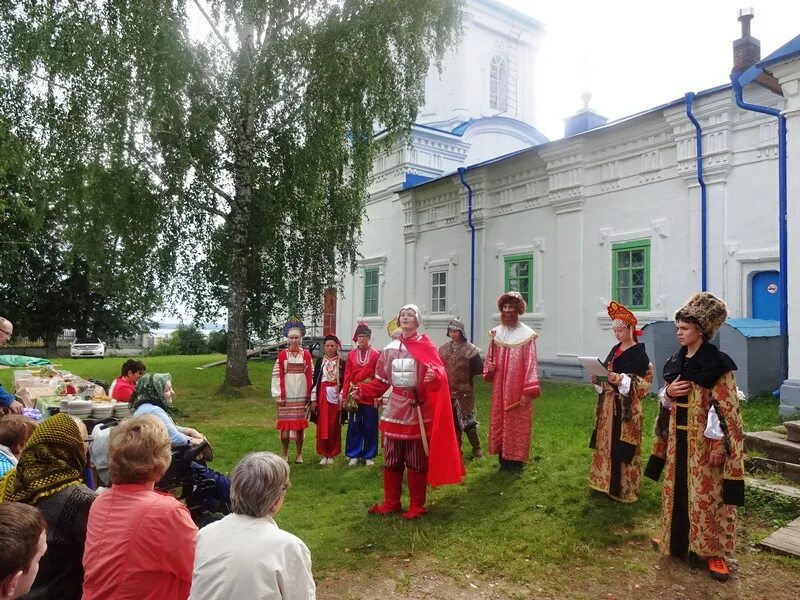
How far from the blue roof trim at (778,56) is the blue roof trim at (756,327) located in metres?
3.45

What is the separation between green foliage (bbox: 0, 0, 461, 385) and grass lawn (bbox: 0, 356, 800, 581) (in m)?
5.86

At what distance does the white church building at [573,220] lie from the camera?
986 centimetres

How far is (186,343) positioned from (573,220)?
79.8ft

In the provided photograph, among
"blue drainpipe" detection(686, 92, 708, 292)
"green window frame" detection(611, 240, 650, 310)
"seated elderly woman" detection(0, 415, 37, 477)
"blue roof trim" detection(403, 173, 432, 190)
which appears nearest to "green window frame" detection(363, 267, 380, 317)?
"blue roof trim" detection(403, 173, 432, 190)

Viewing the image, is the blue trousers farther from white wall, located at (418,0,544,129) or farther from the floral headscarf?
white wall, located at (418,0,544,129)

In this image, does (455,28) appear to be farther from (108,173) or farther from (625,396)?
(625,396)

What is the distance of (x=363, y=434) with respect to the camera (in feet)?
23.4

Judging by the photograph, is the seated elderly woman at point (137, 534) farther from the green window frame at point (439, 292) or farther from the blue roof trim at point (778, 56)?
the green window frame at point (439, 292)

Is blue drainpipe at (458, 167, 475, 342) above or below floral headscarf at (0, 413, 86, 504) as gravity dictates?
above

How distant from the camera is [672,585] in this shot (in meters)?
3.86

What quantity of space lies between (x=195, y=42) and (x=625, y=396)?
10.8 m

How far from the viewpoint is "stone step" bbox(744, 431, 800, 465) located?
559 centimetres

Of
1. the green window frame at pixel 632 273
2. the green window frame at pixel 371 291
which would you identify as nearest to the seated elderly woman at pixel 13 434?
the green window frame at pixel 632 273

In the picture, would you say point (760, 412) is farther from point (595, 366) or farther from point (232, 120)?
point (232, 120)
